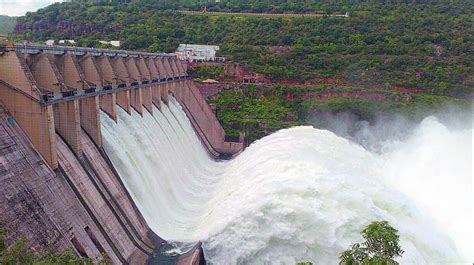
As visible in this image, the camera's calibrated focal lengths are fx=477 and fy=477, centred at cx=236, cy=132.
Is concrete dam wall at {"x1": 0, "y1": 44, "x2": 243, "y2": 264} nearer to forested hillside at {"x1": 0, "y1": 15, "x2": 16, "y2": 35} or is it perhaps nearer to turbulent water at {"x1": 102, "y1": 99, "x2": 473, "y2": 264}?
turbulent water at {"x1": 102, "y1": 99, "x2": 473, "y2": 264}

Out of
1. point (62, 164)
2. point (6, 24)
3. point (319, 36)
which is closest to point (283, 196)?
point (62, 164)

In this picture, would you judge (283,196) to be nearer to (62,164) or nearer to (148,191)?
(148,191)

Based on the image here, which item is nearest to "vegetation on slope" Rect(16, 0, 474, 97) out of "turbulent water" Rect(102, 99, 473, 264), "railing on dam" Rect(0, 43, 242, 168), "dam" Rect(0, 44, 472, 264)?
"turbulent water" Rect(102, 99, 473, 264)

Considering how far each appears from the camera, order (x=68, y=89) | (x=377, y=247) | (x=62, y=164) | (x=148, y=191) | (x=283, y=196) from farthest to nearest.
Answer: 1. (x=148, y=191)
2. (x=68, y=89)
3. (x=283, y=196)
4. (x=62, y=164)
5. (x=377, y=247)

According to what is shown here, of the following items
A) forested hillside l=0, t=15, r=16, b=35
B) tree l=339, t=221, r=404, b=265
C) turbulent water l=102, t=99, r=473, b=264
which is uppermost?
tree l=339, t=221, r=404, b=265

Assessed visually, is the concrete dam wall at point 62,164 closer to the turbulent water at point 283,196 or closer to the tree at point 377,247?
the turbulent water at point 283,196

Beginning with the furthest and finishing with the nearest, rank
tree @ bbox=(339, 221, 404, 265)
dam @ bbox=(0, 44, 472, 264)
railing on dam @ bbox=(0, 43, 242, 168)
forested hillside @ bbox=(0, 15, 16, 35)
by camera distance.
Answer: forested hillside @ bbox=(0, 15, 16, 35) < railing on dam @ bbox=(0, 43, 242, 168) < dam @ bbox=(0, 44, 472, 264) < tree @ bbox=(339, 221, 404, 265)

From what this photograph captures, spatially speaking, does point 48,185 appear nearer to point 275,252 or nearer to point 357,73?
point 275,252
